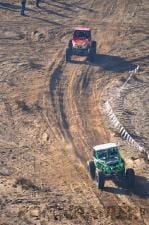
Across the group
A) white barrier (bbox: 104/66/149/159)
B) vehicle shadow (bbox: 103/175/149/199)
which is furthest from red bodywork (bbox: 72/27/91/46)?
vehicle shadow (bbox: 103/175/149/199)

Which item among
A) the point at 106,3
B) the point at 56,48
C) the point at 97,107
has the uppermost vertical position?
the point at 106,3

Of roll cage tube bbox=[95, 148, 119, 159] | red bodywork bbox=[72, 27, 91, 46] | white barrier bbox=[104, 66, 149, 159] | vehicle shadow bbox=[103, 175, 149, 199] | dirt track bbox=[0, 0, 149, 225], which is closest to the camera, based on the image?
dirt track bbox=[0, 0, 149, 225]

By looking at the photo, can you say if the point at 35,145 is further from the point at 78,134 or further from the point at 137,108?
the point at 137,108

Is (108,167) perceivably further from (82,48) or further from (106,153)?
(82,48)

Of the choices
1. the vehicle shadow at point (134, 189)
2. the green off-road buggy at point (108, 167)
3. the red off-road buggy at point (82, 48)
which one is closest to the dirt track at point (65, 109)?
the vehicle shadow at point (134, 189)

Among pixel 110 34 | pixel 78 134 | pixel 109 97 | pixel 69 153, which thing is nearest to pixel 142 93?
pixel 109 97

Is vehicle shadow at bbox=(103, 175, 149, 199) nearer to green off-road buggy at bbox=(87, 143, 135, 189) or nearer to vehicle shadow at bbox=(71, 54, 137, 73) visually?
green off-road buggy at bbox=(87, 143, 135, 189)

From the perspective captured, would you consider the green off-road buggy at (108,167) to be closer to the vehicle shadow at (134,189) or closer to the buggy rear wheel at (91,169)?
the buggy rear wheel at (91,169)
